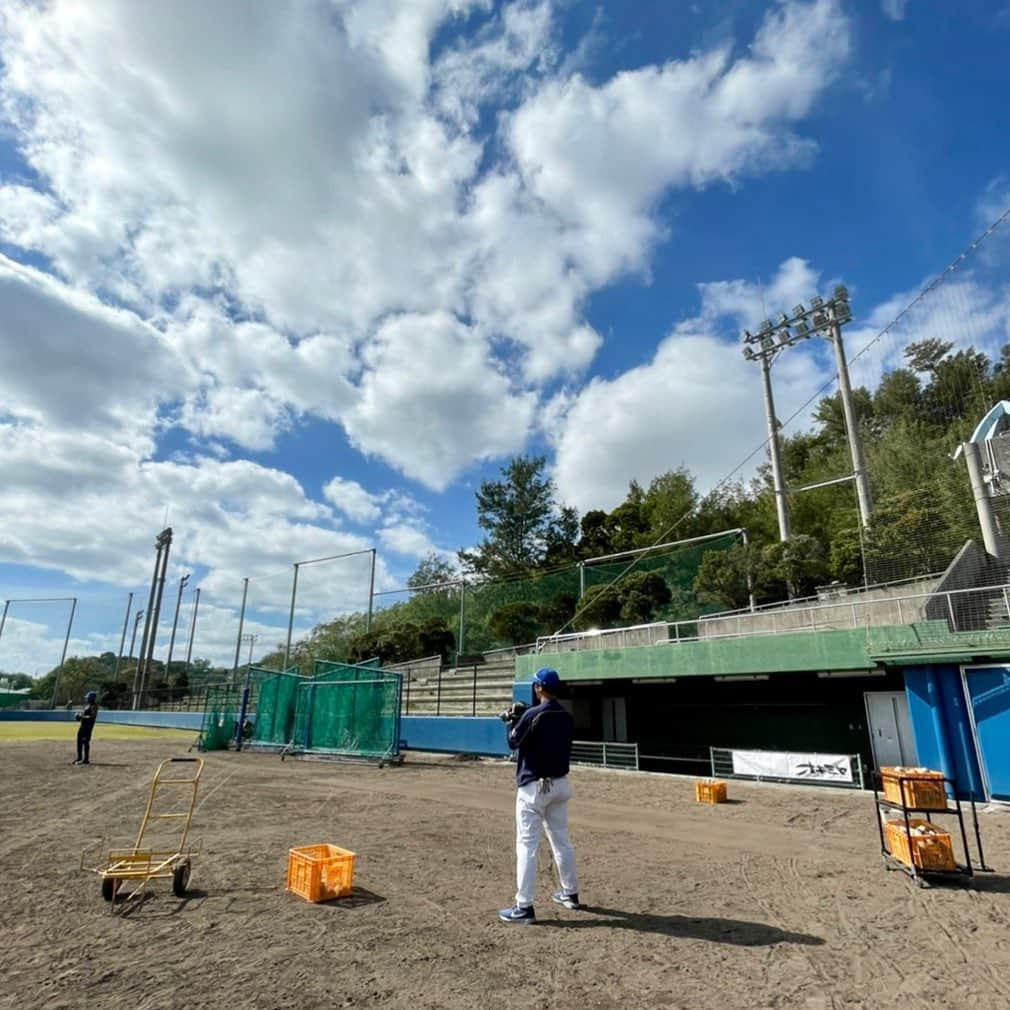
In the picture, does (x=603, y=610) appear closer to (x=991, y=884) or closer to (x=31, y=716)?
(x=991, y=884)

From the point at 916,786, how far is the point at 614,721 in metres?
15.0

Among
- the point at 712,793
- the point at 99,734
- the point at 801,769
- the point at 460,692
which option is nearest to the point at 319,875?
the point at 712,793

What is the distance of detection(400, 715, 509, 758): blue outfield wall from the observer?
1889 cm

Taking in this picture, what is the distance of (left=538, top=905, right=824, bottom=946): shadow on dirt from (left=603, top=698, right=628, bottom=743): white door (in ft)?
57.6

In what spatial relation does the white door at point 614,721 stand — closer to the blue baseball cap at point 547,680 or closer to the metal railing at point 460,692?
the metal railing at point 460,692

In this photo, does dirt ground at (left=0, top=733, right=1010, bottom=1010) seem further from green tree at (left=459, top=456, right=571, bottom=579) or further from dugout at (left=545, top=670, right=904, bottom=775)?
green tree at (left=459, top=456, right=571, bottom=579)

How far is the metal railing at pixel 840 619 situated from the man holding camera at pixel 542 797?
1089cm

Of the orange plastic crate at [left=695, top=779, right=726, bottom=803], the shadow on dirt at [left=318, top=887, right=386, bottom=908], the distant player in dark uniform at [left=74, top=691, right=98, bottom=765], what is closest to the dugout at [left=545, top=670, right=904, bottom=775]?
the orange plastic crate at [left=695, top=779, right=726, bottom=803]

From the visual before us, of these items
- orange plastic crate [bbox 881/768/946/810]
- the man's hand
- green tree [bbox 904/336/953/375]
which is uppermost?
green tree [bbox 904/336/953/375]

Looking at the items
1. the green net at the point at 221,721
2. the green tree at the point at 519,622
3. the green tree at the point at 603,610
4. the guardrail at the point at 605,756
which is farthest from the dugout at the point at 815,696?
the green net at the point at 221,721

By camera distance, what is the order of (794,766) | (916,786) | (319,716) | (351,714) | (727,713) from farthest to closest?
(727,713), (319,716), (351,714), (794,766), (916,786)

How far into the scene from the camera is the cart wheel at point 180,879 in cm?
490

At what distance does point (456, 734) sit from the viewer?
20.0m

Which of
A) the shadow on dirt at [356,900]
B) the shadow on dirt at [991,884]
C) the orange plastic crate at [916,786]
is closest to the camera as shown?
the shadow on dirt at [356,900]
